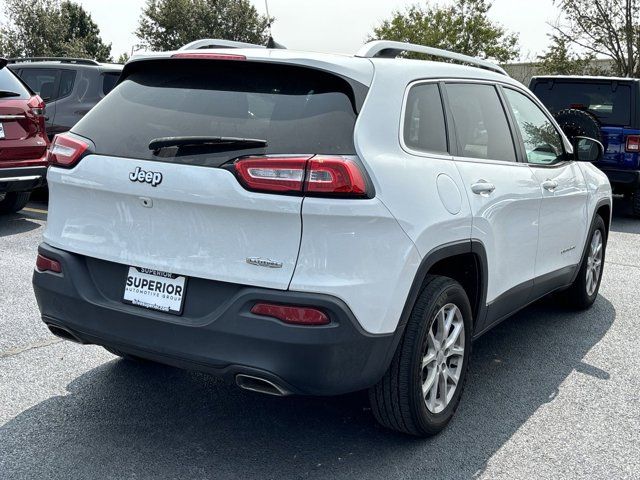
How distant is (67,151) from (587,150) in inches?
140

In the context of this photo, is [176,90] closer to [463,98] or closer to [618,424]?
[463,98]

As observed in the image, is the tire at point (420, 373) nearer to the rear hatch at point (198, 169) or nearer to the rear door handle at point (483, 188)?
the rear door handle at point (483, 188)

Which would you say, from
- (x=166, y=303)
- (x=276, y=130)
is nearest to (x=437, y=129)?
(x=276, y=130)

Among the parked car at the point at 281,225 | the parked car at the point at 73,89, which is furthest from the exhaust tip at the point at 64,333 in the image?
the parked car at the point at 73,89

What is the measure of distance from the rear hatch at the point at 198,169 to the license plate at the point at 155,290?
0.04 m

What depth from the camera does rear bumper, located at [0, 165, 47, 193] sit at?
27.0 feet

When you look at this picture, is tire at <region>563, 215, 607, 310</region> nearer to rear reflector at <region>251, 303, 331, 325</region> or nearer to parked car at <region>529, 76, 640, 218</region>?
rear reflector at <region>251, 303, 331, 325</region>

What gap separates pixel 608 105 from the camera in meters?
10.6

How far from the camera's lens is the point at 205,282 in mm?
3078

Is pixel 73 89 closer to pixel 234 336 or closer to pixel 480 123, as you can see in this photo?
pixel 480 123

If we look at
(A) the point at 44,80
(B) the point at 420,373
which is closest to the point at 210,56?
(B) the point at 420,373

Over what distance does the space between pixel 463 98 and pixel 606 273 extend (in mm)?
4125

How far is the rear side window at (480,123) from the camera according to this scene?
3922 millimetres

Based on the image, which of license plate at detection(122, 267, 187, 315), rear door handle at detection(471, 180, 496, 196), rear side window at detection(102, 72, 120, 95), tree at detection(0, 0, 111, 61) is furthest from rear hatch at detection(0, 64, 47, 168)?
tree at detection(0, 0, 111, 61)
